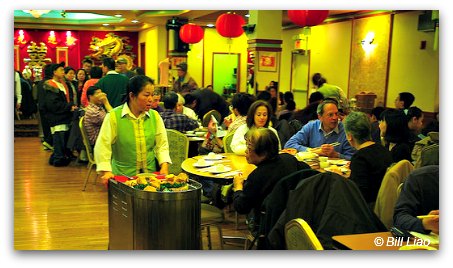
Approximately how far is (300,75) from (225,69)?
11.7 feet

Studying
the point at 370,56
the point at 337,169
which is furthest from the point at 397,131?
the point at 370,56

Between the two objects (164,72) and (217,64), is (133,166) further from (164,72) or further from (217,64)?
(217,64)

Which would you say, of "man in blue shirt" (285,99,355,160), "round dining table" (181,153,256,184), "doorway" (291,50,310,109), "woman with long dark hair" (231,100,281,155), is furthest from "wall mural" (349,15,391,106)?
"round dining table" (181,153,256,184)

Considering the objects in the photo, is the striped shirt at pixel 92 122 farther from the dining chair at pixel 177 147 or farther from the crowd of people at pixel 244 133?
the dining chair at pixel 177 147

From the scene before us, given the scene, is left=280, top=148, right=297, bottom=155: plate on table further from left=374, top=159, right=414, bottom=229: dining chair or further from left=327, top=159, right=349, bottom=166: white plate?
left=374, top=159, right=414, bottom=229: dining chair

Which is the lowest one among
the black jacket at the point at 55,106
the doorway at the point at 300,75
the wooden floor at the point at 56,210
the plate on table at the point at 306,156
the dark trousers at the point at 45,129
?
the wooden floor at the point at 56,210

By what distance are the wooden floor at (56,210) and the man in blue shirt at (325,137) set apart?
88 cm

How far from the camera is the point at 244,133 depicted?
3.93 m

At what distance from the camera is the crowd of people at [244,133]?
266cm

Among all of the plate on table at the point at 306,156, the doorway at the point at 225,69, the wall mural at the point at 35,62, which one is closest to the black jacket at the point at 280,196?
the plate on table at the point at 306,156

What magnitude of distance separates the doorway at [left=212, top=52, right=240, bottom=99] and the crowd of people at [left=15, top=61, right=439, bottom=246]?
533 cm
